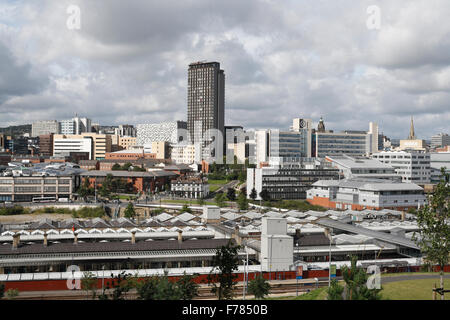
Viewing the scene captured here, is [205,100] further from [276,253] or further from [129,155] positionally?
[276,253]

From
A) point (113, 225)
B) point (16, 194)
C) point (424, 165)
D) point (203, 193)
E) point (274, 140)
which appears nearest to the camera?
point (113, 225)

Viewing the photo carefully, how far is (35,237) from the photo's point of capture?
29.6m

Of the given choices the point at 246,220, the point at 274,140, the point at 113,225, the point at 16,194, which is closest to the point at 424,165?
the point at 274,140

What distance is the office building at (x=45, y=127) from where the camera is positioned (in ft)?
538

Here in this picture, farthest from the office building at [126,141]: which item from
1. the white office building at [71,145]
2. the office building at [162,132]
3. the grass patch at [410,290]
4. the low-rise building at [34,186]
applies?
the grass patch at [410,290]

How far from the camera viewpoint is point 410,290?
62.3 ft

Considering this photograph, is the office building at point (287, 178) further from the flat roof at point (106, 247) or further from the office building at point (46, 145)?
the office building at point (46, 145)

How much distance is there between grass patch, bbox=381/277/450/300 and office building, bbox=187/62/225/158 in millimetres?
118221

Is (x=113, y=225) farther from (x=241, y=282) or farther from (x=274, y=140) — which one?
(x=274, y=140)

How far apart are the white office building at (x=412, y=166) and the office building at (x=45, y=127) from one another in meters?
126

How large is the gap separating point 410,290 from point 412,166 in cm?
6651

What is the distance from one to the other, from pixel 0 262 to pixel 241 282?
13.4m

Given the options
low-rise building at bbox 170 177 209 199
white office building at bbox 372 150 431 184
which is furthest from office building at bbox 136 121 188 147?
white office building at bbox 372 150 431 184
